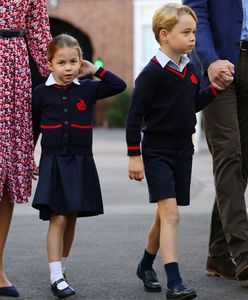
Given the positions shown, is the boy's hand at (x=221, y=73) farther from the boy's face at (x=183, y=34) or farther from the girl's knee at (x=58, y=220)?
the girl's knee at (x=58, y=220)

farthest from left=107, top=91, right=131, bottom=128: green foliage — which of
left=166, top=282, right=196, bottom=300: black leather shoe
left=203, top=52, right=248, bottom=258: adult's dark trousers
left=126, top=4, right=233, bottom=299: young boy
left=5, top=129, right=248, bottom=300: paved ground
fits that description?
left=166, top=282, right=196, bottom=300: black leather shoe

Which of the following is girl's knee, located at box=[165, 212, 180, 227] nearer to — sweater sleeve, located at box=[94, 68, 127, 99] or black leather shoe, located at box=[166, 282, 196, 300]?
black leather shoe, located at box=[166, 282, 196, 300]

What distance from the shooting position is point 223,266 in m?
5.74

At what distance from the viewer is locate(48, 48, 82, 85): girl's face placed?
5.20 metres

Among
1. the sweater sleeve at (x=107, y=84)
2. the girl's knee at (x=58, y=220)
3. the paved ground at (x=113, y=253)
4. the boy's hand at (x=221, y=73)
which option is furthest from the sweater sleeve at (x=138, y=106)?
the paved ground at (x=113, y=253)

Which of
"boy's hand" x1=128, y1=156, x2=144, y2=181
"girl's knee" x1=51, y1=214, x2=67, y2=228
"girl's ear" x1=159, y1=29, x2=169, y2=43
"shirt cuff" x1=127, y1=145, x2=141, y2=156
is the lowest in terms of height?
"girl's knee" x1=51, y1=214, x2=67, y2=228

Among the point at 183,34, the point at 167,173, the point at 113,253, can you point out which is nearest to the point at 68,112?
the point at 167,173

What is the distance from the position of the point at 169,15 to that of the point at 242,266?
4.77 ft

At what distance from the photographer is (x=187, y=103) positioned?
17.0 feet

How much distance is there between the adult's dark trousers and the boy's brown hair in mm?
588

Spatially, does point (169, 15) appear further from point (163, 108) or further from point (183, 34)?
point (163, 108)

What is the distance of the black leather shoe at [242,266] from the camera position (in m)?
5.20

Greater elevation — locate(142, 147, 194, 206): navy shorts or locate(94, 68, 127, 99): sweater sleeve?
locate(94, 68, 127, 99): sweater sleeve

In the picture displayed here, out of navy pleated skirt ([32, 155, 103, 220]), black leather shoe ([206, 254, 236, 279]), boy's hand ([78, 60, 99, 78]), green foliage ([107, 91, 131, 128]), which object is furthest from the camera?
green foliage ([107, 91, 131, 128])
